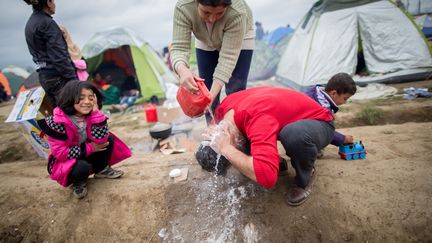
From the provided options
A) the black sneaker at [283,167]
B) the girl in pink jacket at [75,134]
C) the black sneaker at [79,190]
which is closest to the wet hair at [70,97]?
the girl in pink jacket at [75,134]

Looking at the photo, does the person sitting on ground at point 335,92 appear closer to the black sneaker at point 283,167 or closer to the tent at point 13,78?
the black sneaker at point 283,167

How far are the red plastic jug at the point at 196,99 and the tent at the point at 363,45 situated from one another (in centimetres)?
502

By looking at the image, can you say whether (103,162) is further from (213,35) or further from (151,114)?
(151,114)

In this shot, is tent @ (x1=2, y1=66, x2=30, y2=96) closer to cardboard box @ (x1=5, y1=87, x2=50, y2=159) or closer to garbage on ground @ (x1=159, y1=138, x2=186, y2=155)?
cardboard box @ (x1=5, y1=87, x2=50, y2=159)

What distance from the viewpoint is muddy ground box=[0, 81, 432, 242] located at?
179 cm

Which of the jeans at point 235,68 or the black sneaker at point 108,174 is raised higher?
the jeans at point 235,68

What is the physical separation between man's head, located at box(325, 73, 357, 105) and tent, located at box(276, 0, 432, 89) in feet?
13.5

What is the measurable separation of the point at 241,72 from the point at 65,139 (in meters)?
1.86

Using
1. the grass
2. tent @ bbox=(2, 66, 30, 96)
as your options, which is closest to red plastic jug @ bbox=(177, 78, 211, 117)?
the grass

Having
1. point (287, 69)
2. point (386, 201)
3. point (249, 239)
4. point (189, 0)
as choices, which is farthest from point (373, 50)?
point (249, 239)

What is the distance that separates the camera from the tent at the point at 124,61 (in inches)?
279

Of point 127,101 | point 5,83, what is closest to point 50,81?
point 127,101

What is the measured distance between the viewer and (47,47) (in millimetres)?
2707

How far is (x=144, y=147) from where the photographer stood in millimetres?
4512
